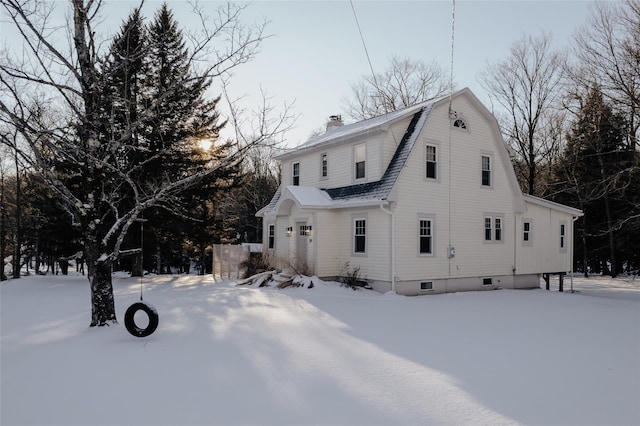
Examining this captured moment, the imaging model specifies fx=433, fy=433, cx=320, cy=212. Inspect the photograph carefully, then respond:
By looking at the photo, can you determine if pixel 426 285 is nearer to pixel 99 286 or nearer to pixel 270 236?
pixel 270 236

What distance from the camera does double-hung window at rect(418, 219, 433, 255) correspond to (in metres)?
15.6

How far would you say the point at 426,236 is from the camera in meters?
15.7

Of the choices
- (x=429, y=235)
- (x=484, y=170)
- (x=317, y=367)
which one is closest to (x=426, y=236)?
(x=429, y=235)

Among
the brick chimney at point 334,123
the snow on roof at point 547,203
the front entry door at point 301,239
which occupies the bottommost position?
the front entry door at point 301,239

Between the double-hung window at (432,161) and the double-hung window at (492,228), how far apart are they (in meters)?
3.21

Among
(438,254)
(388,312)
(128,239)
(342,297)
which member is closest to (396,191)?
(438,254)

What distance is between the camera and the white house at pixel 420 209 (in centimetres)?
1516

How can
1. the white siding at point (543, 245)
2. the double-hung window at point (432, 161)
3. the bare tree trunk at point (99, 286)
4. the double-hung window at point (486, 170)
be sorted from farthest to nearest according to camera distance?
the white siding at point (543, 245) < the double-hung window at point (486, 170) < the double-hung window at point (432, 161) < the bare tree trunk at point (99, 286)

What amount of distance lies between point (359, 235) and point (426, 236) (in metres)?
2.41

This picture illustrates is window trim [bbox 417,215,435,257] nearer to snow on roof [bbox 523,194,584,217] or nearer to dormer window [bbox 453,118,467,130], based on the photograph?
dormer window [bbox 453,118,467,130]

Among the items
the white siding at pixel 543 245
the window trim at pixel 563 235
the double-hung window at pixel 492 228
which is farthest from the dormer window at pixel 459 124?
the window trim at pixel 563 235

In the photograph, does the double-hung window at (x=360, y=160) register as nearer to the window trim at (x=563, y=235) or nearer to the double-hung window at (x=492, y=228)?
the double-hung window at (x=492, y=228)

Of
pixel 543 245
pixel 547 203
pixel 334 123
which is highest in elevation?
pixel 334 123

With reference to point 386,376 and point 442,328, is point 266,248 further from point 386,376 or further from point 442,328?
point 386,376
